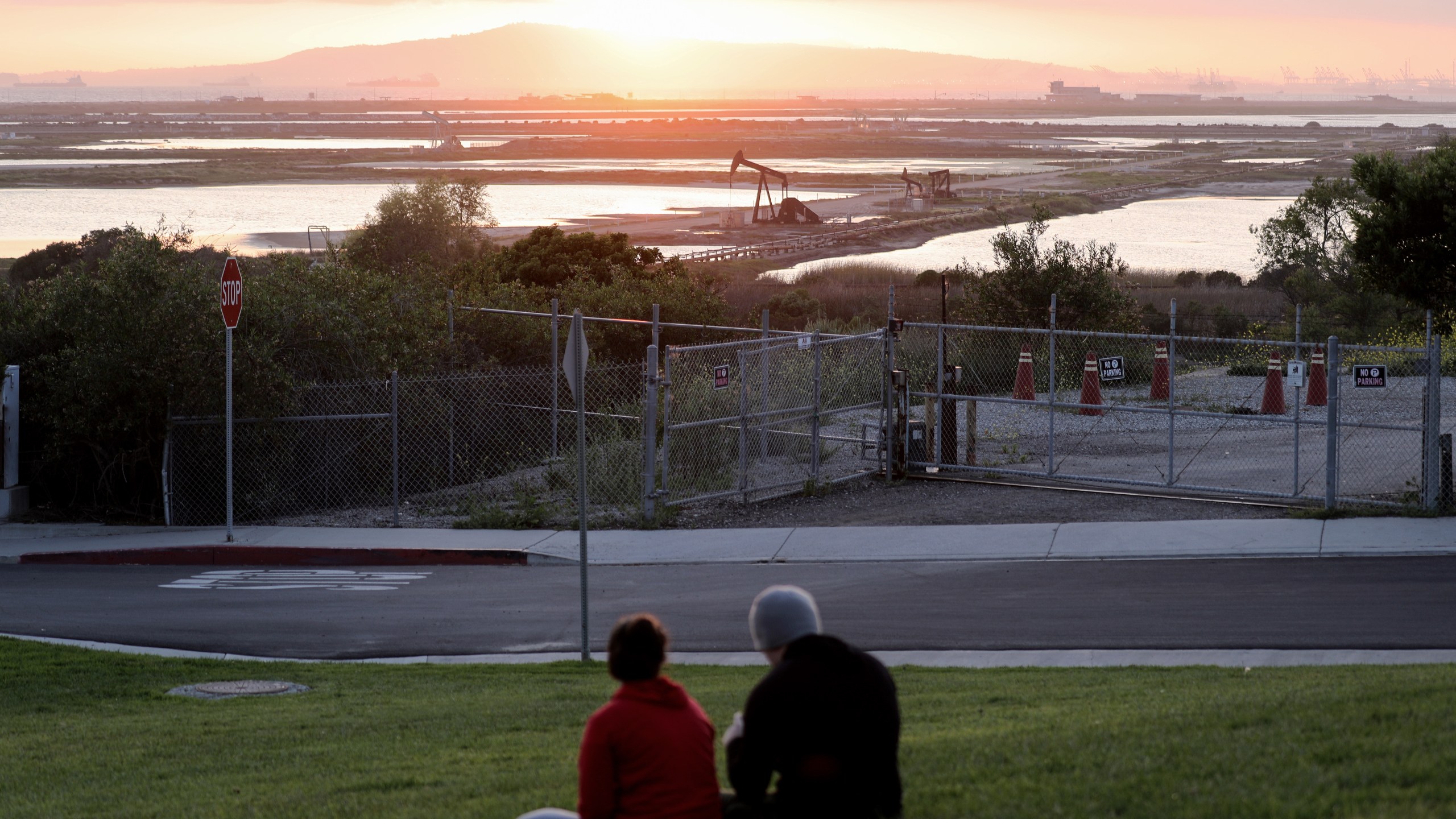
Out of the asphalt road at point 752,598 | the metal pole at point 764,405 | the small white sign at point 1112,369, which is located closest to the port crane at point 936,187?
the metal pole at point 764,405

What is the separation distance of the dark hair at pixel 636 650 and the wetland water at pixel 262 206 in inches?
2088

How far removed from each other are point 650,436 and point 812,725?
1115 centimetres

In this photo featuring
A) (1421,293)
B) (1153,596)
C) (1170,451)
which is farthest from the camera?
(1421,293)

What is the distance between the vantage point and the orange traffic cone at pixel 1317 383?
70.0ft

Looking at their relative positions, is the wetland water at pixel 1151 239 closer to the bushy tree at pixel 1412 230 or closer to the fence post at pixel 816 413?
the fence post at pixel 816 413

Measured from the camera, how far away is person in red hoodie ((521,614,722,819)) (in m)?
4.58

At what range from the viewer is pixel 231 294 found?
15266 millimetres

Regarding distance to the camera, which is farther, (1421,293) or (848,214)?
(848,214)

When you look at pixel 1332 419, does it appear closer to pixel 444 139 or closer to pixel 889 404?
pixel 889 404

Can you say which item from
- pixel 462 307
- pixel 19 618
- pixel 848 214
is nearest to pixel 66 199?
pixel 848 214

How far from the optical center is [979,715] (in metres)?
7.54

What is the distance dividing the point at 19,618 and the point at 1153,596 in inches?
393

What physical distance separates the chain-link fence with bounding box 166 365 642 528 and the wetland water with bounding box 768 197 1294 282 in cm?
2780

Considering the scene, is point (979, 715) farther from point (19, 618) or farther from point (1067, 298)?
point (1067, 298)
